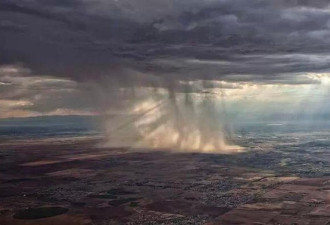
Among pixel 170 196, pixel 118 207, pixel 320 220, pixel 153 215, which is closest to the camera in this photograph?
pixel 320 220

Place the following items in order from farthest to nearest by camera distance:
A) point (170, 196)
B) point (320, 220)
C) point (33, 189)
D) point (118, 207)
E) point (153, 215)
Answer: point (33, 189) → point (170, 196) → point (118, 207) → point (153, 215) → point (320, 220)

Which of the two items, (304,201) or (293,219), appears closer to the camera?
(293,219)

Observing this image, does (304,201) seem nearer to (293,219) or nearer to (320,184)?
(293,219)

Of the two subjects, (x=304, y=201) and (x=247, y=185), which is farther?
(x=247, y=185)

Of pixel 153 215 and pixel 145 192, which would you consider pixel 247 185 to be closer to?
pixel 145 192

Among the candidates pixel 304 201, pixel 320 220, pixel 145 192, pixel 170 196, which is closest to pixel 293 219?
pixel 320 220

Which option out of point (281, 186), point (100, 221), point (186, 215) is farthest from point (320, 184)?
point (100, 221)

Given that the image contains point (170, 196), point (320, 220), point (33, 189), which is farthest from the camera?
point (33, 189)

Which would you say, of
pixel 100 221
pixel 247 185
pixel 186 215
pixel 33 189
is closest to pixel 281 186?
pixel 247 185
